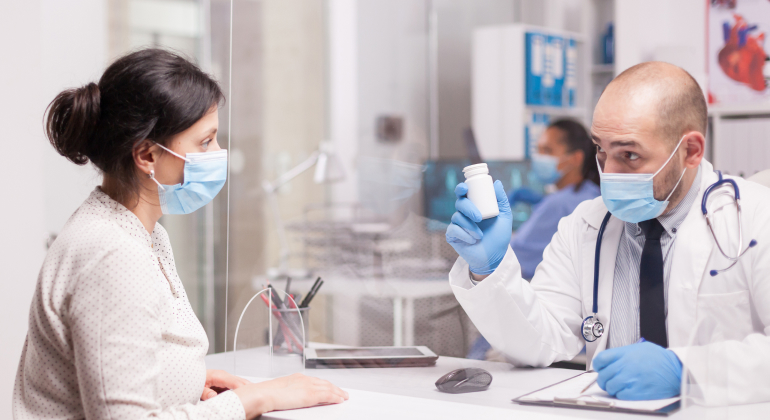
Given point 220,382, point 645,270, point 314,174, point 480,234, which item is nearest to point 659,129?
point 645,270

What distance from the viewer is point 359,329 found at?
2.30 m

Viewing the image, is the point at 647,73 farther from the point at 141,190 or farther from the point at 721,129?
the point at 141,190

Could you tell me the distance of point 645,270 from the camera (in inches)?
54.5

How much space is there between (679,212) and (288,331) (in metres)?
0.88

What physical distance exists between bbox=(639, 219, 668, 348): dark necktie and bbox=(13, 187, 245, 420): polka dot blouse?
78 cm

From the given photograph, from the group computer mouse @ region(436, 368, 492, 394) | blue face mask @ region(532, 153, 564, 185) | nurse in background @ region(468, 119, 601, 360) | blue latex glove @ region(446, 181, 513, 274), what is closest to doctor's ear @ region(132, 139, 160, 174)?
blue latex glove @ region(446, 181, 513, 274)

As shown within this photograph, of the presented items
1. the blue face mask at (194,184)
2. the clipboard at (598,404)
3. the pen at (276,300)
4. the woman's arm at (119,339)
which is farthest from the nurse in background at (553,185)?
the woman's arm at (119,339)

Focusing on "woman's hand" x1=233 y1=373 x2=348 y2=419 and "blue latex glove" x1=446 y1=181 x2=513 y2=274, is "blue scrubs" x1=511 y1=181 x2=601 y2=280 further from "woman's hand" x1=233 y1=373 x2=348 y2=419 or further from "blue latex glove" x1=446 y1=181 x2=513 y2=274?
"woman's hand" x1=233 y1=373 x2=348 y2=419

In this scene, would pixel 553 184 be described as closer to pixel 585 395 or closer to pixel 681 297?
pixel 681 297

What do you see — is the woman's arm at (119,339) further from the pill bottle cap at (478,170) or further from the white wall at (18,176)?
the white wall at (18,176)

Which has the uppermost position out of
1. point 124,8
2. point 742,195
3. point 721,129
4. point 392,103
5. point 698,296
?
point 124,8

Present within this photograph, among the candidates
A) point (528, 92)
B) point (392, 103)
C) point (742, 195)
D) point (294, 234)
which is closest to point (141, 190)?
point (742, 195)

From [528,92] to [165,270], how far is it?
132 inches

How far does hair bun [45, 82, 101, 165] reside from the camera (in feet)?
3.79
